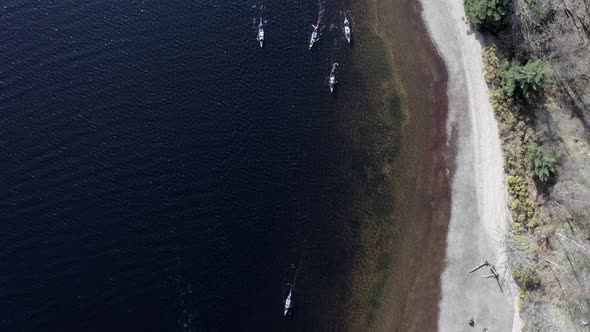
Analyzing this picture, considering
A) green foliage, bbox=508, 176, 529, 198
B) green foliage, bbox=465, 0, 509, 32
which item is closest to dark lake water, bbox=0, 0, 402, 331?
green foliage, bbox=465, 0, 509, 32

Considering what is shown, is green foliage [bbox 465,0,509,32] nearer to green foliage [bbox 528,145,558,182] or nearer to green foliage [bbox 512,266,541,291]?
green foliage [bbox 528,145,558,182]

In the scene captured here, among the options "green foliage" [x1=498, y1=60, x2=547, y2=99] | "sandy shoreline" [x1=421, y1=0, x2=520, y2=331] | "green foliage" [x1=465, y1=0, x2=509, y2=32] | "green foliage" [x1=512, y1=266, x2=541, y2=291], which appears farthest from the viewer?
"green foliage" [x1=465, y1=0, x2=509, y2=32]

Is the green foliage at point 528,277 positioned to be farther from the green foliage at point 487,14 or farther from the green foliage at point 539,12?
the green foliage at point 487,14

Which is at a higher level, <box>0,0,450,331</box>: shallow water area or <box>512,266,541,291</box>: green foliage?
<box>0,0,450,331</box>: shallow water area

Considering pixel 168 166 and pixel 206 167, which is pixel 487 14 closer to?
pixel 206 167

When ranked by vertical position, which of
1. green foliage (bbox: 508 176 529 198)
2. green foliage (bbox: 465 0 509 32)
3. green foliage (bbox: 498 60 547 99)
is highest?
green foliage (bbox: 465 0 509 32)

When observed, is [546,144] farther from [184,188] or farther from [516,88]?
[184,188]

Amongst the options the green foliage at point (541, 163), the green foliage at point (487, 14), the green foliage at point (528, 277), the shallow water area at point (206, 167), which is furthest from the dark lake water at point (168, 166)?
the green foliage at point (541, 163)

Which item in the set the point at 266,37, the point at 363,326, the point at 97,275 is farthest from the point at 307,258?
the point at 266,37
